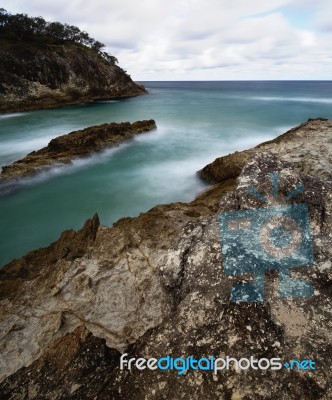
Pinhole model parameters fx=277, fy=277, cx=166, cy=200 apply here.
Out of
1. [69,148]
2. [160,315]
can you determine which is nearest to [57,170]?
[69,148]

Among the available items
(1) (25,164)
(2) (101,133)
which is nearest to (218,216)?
(1) (25,164)

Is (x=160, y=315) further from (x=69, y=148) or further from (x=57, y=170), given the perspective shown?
(x=69, y=148)

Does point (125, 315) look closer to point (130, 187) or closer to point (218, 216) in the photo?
point (218, 216)

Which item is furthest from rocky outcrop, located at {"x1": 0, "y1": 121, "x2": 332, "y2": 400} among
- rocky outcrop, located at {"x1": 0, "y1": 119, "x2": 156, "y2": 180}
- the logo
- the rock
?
rocky outcrop, located at {"x1": 0, "y1": 119, "x2": 156, "y2": 180}

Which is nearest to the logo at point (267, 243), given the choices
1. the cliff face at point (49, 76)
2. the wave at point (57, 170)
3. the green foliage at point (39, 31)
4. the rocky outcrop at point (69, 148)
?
the wave at point (57, 170)

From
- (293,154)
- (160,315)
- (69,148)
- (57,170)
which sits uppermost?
(293,154)
